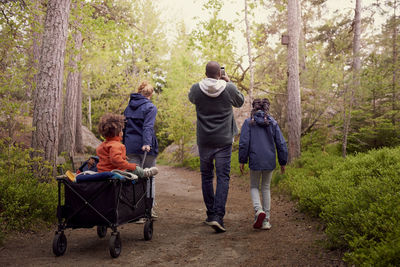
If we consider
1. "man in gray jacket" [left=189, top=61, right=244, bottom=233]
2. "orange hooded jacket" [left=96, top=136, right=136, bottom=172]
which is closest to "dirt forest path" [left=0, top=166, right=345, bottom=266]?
"man in gray jacket" [left=189, top=61, right=244, bottom=233]

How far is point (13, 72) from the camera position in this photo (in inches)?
258

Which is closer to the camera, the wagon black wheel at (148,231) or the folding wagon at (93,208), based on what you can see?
the folding wagon at (93,208)

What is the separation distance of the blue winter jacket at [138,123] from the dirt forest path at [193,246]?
1.31 metres

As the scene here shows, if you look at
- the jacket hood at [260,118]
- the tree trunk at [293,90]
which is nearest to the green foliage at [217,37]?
the tree trunk at [293,90]

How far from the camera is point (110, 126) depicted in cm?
413

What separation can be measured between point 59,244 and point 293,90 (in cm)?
829

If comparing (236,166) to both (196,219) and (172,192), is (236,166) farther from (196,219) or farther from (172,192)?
(196,219)

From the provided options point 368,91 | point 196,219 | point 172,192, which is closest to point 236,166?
point 172,192

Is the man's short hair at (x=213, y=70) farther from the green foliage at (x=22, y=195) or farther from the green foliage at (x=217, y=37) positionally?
the green foliage at (x=217, y=37)

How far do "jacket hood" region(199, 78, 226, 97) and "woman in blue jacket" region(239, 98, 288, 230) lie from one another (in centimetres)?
73

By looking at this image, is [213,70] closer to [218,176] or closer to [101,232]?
[218,176]

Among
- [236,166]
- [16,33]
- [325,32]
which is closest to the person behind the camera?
[16,33]

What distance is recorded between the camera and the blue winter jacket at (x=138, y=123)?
5391 mm

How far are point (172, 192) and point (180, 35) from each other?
85.0ft
